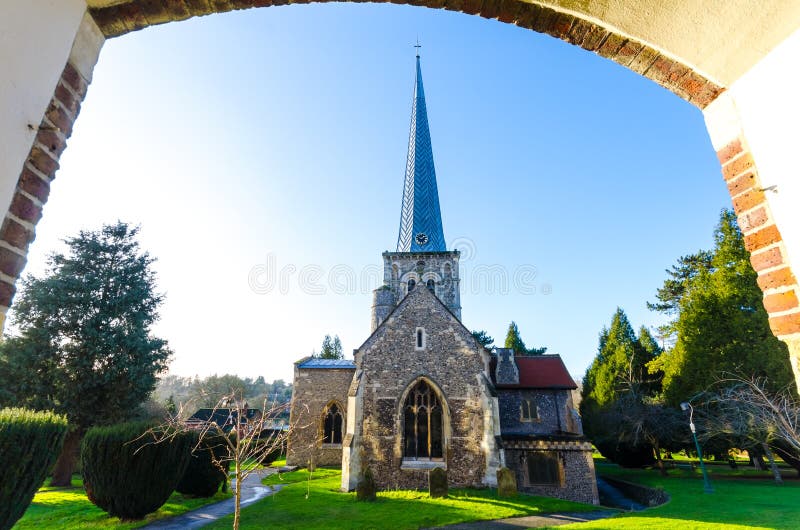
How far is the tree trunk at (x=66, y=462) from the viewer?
19.0 metres

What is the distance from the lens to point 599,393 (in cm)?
3145

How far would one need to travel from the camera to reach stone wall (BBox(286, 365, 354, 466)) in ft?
75.1

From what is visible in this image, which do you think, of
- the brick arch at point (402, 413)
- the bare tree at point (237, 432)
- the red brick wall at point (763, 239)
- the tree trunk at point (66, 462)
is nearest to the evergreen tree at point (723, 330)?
the brick arch at point (402, 413)

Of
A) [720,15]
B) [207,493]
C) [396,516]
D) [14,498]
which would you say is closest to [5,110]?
[720,15]

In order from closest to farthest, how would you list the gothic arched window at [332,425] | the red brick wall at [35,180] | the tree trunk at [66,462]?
the red brick wall at [35,180], the tree trunk at [66,462], the gothic arched window at [332,425]

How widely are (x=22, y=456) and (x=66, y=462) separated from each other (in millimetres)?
14233

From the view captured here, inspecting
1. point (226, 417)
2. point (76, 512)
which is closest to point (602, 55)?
point (76, 512)

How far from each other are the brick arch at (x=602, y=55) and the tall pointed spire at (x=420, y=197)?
2955 centimetres

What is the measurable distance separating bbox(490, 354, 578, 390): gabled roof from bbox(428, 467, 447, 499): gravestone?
7.22 metres

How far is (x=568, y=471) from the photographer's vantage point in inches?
651

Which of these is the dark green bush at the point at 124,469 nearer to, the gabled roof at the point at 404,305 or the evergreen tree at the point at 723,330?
the gabled roof at the point at 404,305

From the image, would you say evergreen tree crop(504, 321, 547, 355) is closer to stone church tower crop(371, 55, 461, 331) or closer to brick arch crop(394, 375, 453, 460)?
stone church tower crop(371, 55, 461, 331)

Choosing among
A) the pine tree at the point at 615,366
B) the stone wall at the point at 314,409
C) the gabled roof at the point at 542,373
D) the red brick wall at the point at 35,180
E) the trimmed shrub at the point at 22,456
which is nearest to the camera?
the red brick wall at the point at 35,180

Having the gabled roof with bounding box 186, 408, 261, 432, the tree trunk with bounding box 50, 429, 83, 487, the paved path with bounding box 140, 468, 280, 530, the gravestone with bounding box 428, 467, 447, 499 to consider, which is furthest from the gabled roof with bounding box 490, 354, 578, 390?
the tree trunk with bounding box 50, 429, 83, 487
